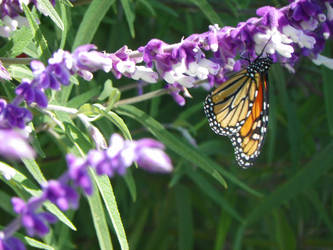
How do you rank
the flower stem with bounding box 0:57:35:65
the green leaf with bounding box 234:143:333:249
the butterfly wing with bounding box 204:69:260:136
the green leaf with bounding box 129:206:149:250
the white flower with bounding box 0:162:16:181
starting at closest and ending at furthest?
1. the white flower with bounding box 0:162:16:181
2. the flower stem with bounding box 0:57:35:65
3. the butterfly wing with bounding box 204:69:260:136
4. the green leaf with bounding box 234:143:333:249
5. the green leaf with bounding box 129:206:149:250

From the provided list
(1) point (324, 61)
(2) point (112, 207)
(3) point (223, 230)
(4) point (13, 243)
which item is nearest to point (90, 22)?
(2) point (112, 207)

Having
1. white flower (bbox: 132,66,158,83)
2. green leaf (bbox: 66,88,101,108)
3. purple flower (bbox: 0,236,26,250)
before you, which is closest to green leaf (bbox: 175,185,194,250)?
green leaf (bbox: 66,88,101,108)

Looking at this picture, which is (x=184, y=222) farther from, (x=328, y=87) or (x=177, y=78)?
(x=177, y=78)

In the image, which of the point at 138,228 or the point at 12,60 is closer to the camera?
the point at 12,60

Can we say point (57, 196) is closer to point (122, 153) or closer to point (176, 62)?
point (122, 153)

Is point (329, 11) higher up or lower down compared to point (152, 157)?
higher up

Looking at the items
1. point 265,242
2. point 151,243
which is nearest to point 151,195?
point 151,243

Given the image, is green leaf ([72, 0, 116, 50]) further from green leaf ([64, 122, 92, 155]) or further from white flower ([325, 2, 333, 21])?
white flower ([325, 2, 333, 21])
